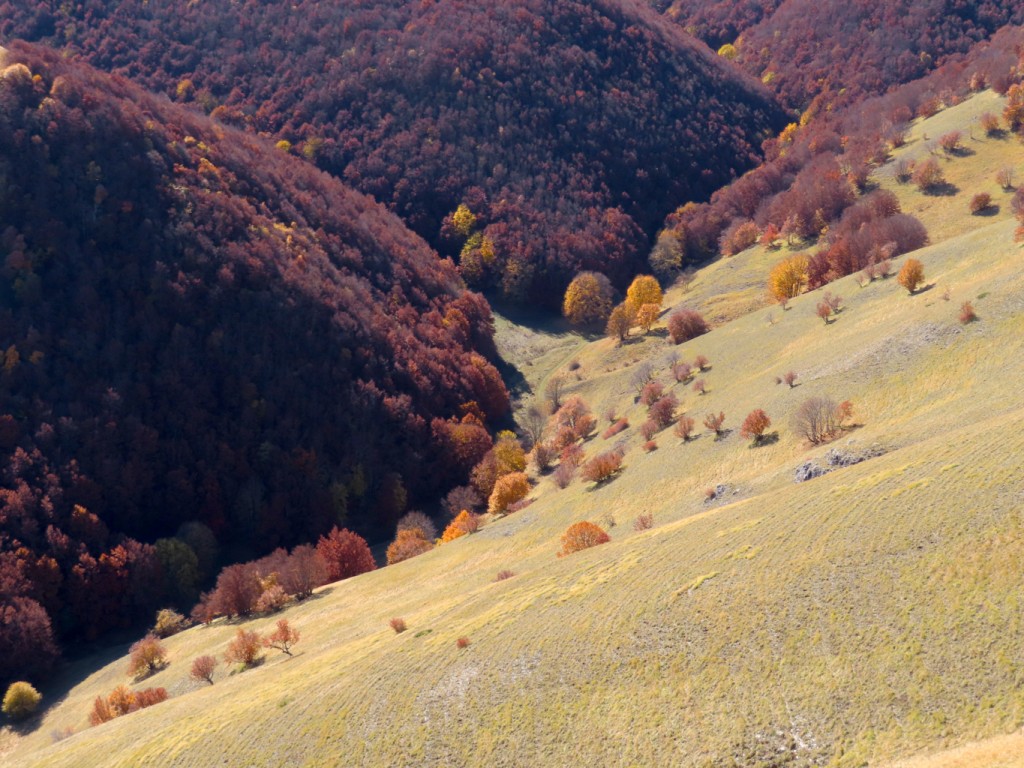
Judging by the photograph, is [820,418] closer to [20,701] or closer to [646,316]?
[20,701]

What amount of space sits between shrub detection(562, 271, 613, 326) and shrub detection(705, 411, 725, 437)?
75.5 metres

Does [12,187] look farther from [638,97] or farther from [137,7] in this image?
[638,97]

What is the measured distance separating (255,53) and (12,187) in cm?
9783

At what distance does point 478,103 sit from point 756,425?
13201 cm

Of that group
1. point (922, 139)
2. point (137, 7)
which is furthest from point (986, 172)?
point (137, 7)

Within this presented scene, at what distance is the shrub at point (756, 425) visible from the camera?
54094mm

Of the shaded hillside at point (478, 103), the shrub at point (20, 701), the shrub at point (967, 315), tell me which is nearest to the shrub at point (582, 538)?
the shrub at point (967, 315)

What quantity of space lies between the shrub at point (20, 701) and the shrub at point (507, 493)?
4373 cm

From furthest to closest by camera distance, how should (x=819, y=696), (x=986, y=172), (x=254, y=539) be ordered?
(x=986, y=172), (x=254, y=539), (x=819, y=696)

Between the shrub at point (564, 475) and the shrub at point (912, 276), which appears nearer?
the shrub at point (912, 276)

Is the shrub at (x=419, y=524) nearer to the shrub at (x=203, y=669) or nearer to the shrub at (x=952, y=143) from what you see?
the shrub at (x=203, y=669)

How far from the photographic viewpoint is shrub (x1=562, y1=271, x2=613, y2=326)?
135 m

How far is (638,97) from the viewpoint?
590ft

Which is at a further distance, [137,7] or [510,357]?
[137,7]
